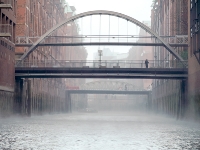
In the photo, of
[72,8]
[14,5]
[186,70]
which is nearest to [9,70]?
[14,5]

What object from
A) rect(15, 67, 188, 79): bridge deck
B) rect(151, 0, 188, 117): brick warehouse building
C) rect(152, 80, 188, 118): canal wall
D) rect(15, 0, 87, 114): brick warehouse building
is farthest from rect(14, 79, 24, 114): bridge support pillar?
rect(152, 80, 188, 118): canal wall

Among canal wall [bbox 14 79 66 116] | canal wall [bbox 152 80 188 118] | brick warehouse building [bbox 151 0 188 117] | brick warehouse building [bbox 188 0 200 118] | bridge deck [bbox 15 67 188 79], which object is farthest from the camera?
canal wall [bbox 14 79 66 116]

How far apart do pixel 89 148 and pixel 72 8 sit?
154m

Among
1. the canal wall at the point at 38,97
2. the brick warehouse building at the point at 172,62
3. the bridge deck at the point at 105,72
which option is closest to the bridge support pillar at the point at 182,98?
the brick warehouse building at the point at 172,62

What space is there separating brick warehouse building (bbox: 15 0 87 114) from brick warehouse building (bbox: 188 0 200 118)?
80.4 feet

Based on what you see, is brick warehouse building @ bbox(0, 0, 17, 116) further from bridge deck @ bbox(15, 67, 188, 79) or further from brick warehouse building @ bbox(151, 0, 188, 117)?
brick warehouse building @ bbox(151, 0, 188, 117)

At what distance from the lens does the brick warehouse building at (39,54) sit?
78.9m

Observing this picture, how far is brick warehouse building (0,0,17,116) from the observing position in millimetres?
64519

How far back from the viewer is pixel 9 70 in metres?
68.9

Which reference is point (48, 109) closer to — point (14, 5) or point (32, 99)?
point (32, 99)

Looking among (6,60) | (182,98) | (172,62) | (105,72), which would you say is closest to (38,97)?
(6,60)

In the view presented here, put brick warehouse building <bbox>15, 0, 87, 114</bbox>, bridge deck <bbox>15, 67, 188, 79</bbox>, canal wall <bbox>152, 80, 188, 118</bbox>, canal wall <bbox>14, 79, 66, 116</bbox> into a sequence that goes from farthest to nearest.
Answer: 1. brick warehouse building <bbox>15, 0, 87, 114</bbox>
2. canal wall <bbox>14, 79, 66, 116</bbox>
3. canal wall <bbox>152, 80, 188, 118</bbox>
4. bridge deck <bbox>15, 67, 188, 79</bbox>

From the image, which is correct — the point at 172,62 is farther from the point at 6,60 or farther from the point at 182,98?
the point at 6,60

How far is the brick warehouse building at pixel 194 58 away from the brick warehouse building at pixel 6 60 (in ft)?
71.5
